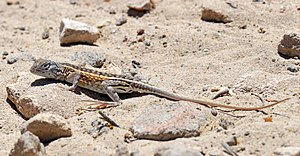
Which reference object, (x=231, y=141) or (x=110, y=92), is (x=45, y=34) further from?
(x=231, y=141)

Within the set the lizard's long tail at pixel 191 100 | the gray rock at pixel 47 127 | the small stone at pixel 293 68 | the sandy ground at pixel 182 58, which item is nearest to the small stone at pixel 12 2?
the sandy ground at pixel 182 58

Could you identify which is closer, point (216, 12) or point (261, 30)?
point (261, 30)

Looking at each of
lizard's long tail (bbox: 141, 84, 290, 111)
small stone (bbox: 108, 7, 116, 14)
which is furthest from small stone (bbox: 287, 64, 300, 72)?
small stone (bbox: 108, 7, 116, 14)

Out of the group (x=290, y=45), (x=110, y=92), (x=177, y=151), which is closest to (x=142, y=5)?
(x=110, y=92)

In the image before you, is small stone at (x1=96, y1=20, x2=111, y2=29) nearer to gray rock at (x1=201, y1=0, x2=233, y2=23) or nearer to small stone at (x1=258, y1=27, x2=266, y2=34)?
gray rock at (x1=201, y1=0, x2=233, y2=23)

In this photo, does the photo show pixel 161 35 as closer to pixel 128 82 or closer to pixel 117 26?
pixel 117 26

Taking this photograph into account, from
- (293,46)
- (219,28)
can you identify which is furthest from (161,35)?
(293,46)
